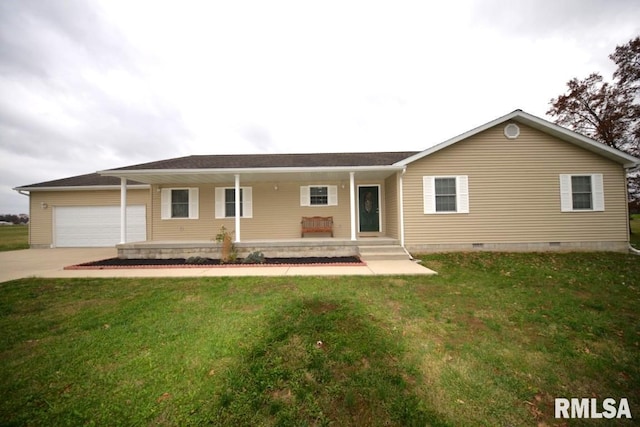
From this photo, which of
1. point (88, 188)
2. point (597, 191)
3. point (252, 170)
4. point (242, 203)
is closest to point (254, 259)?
point (252, 170)

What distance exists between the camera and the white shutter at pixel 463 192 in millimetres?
8703

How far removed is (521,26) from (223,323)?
1682 centimetres

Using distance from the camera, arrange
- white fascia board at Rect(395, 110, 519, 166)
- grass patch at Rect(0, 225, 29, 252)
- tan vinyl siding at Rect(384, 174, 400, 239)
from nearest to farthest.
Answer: white fascia board at Rect(395, 110, 519, 166)
tan vinyl siding at Rect(384, 174, 400, 239)
grass patch at Rect(0, 225, 29, 252)

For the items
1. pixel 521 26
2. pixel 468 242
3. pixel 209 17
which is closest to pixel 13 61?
pixel 209 17

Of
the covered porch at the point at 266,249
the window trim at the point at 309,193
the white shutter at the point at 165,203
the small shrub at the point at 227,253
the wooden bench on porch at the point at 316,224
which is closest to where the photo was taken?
the small shrub at the point at 227,253

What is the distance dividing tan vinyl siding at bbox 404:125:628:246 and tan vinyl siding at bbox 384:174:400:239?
48cm

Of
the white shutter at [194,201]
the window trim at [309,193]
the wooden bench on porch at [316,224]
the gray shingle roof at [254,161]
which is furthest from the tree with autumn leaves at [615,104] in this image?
the white shutter at [194,201]

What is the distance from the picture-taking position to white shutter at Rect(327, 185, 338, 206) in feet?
34.3

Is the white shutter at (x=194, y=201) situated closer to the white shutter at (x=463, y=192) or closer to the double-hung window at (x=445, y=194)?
the double-hung window at (x=445, y=194)

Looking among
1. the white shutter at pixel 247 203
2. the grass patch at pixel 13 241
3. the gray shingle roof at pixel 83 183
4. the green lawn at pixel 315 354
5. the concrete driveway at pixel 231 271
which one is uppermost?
the gray shingle roof at pixel 83 183

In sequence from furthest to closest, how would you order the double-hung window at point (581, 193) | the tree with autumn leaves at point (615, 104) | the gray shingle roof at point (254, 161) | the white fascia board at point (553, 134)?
the tree with autumn leaves at point (615, 104), the gray shingle roof at point (254, 161), the double-hung window at point (581, 193), the white fascia board at point (553, 134)

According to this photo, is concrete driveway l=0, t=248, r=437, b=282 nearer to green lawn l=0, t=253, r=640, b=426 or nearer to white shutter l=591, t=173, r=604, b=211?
green lawn l=0, t=253, r=640, b=426

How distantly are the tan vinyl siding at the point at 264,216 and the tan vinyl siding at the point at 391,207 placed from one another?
1.68 metres

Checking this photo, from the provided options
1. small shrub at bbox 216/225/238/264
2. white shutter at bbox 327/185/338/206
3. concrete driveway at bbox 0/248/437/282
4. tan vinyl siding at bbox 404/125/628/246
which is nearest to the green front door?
white shutter at bbox 327/185/338/206
